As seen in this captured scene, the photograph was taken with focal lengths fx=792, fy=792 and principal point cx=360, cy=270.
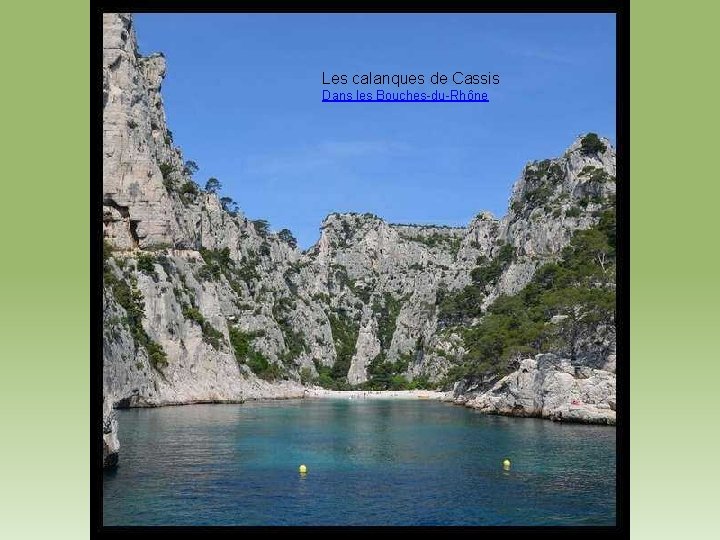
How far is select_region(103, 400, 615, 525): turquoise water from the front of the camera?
35.7 feet

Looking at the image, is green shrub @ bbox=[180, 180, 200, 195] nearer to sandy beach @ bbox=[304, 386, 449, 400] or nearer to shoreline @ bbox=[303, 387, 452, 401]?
shoreline @ bbox=[303, 387, 452, 401]

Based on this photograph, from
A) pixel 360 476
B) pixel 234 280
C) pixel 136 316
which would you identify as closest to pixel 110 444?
pixel 360 476

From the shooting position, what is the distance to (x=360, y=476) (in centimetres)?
1455

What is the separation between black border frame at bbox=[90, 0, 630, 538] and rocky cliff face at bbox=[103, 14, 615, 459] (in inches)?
228

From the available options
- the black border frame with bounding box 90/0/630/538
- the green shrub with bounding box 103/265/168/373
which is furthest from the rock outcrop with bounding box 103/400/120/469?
the green shrub with bounding box 103/265/168/373

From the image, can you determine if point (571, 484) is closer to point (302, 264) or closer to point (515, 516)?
point (515, 516)

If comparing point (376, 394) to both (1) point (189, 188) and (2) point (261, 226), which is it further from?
(1) point (189, 188)

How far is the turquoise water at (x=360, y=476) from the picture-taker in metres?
10.9

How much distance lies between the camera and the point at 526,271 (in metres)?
46.0

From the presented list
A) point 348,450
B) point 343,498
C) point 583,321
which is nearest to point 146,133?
point 583,321
